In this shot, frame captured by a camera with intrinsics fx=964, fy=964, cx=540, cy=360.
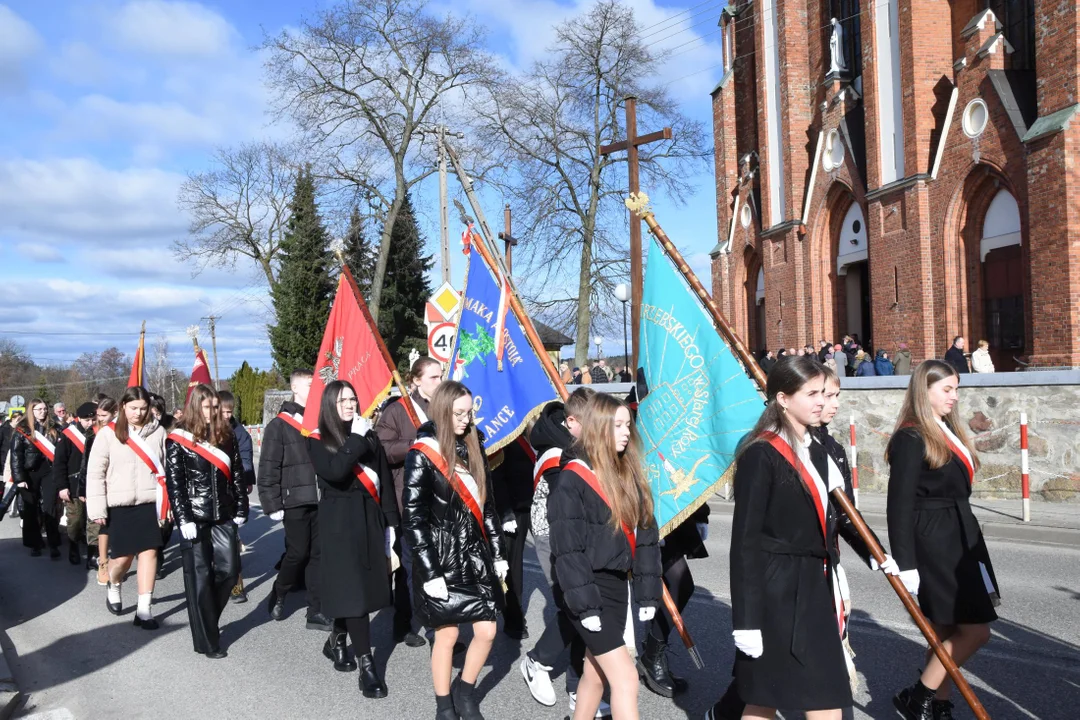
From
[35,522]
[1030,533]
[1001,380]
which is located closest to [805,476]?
[1030,533]

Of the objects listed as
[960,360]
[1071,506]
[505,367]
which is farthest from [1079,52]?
[505,367]

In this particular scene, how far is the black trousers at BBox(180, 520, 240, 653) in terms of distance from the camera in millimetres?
6738

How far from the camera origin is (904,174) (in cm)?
2284

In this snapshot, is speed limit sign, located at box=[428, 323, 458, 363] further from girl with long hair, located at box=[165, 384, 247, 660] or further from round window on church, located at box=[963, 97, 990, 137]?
round window on church, located at box=[963, 97, 990, 137]

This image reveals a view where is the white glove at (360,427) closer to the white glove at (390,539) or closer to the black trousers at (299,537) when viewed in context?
the white glove at (390,539)

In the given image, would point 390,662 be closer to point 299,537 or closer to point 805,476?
point 299,537

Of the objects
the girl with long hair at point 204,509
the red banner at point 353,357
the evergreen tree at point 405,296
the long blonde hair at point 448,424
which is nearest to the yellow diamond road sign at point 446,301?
the red banner at point 353,357

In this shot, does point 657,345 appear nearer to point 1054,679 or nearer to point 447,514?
point 447,514

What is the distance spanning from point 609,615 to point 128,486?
18.4 ft

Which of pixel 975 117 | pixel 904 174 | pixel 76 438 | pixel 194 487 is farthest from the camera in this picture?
pixel 904 174

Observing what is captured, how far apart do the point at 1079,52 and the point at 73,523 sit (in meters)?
18.1

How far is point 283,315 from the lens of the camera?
144ft

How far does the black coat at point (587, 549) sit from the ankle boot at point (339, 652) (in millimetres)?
2693

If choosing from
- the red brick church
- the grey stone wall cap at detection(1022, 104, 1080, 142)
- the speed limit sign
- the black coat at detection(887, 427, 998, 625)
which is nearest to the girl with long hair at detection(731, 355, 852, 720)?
the black coat at detection(887, 427, 998, 625)
